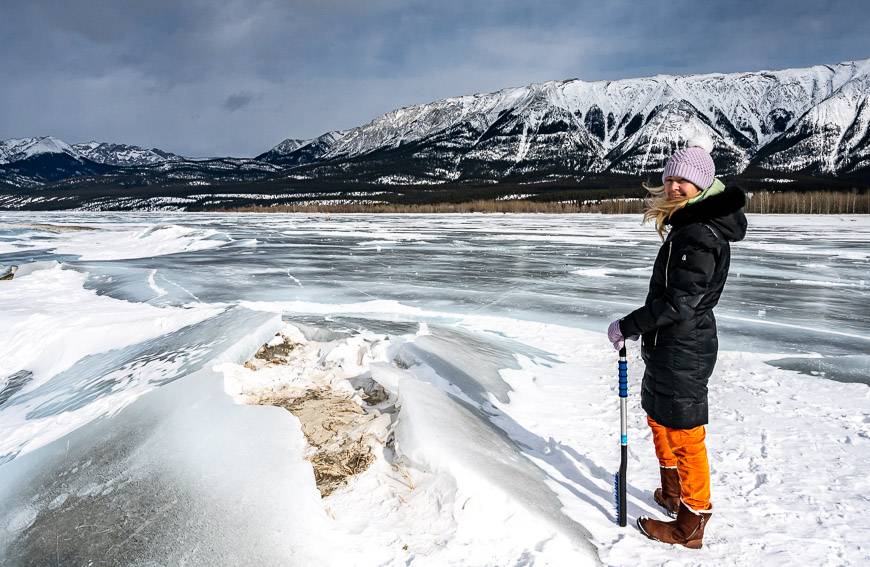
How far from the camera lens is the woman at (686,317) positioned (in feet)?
9.21

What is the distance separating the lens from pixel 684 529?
299cm

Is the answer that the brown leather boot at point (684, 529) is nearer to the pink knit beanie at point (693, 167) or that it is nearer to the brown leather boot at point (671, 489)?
the brown leather boot at point (671, 489)

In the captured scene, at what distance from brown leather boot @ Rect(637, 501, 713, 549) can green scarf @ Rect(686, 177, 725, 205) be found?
1.66m

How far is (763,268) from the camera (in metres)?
15.2

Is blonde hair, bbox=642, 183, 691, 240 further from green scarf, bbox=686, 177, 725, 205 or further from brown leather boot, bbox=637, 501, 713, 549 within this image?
brown leather boot, bbox=637, 501, 713, 549

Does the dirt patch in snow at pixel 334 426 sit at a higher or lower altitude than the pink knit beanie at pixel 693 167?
lower

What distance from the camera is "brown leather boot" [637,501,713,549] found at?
9.76 feet

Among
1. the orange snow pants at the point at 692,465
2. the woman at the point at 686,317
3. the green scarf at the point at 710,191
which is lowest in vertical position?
A: the orange snow pants at the point at 692,465

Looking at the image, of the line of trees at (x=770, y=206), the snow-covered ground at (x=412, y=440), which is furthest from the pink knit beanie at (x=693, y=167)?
the line of trees at (x=770, y=206)

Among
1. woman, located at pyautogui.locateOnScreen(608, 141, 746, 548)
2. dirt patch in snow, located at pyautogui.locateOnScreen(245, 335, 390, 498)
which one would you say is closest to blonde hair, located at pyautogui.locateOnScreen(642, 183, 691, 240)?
woman, located at pyautogui.locateOnScreen(608, 141, 746, 548)

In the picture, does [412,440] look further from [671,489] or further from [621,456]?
[671,489]

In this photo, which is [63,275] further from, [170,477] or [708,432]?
[708,432]

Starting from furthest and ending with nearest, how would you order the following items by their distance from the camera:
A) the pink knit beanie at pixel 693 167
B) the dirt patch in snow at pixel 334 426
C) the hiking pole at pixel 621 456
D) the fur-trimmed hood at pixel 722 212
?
the dirt patch in snow at pixel 334 426
the hiking pole at pixel 621 456
the pink knit beanie at pixel 693 167
the fur-trimmed hood at pixel 722 212

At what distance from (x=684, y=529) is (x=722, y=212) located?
5.66 ft
